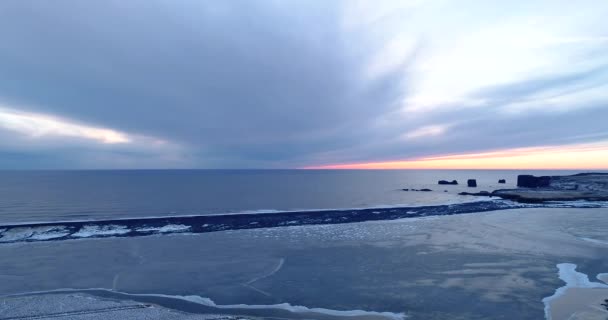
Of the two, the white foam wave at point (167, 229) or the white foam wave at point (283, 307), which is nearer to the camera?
the white foam wave at point (283, 307)

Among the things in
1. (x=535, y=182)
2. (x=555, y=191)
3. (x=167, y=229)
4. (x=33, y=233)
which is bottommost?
(x=167, y=229)

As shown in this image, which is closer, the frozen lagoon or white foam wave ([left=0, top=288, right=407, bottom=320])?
white foam wave ([left=0, top=288, right=407, bottom=320])

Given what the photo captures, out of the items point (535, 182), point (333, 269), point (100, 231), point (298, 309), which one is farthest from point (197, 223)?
point (535, 182)

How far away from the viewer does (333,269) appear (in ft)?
56.7

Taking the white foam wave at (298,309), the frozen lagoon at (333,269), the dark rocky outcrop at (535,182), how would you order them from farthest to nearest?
the dark rocky outcrop at (535,182)
the frozen lagoon at (333,269)
the white foam wave at (298,309)

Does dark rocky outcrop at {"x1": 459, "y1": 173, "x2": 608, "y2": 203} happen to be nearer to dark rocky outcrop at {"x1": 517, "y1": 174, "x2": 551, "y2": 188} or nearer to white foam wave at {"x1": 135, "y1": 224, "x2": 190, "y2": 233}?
dark rocky outcrop at {"x1": 517, "y1": 174, "x2": 551, "y2": 188}

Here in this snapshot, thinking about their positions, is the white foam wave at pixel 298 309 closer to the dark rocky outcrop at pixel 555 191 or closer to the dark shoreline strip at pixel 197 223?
the dark shoreline strip at pixel 197 223

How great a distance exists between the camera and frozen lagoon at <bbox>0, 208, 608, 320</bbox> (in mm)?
12594

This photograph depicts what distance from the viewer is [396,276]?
52.1 ft

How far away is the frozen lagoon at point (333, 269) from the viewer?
41.3 feet

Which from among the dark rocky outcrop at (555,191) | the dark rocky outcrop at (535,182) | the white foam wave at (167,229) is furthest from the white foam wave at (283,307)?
the dark rocky outcrop at (535,182)

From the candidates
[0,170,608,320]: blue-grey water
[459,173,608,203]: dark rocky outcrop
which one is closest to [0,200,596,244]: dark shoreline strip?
[0,170,608,320]: blue-grey water

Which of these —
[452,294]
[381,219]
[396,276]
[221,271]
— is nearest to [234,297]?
[221,271]

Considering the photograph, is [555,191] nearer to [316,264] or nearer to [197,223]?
[316,264]
